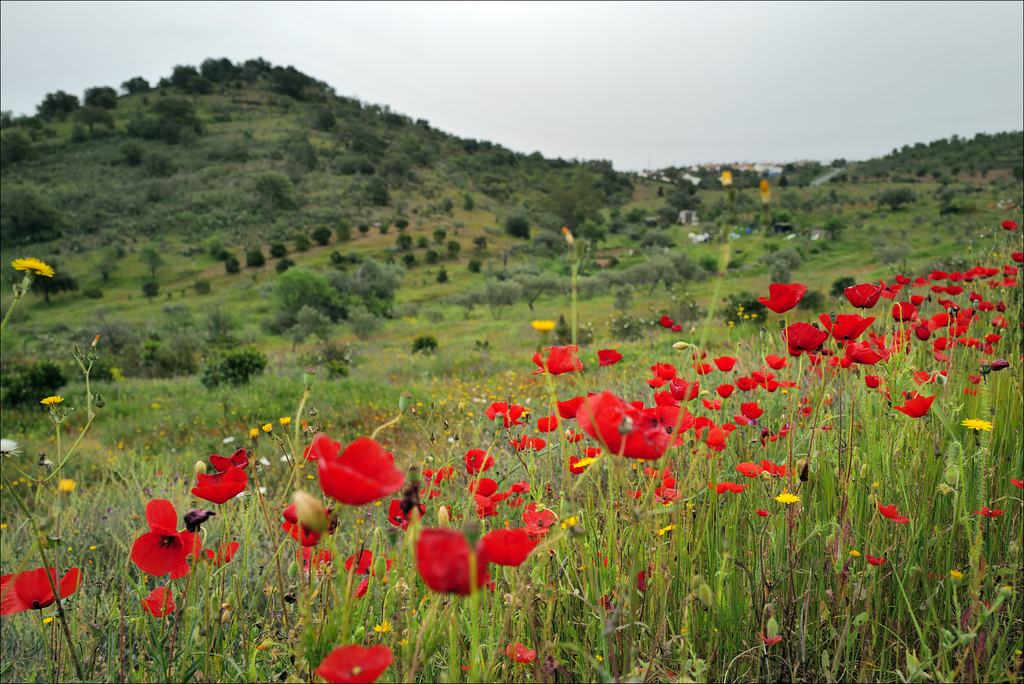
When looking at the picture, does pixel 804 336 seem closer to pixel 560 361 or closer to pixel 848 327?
pixel 848 327

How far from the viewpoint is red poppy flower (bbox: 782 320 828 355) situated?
1082mm

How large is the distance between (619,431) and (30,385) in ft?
35.1

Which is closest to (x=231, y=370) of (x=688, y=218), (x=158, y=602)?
(x=158, y=602)

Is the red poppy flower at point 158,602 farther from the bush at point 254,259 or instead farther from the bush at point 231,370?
the bush at point 254,259

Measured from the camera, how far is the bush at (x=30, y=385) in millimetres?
7879

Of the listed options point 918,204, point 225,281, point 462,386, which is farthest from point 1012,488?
point 918,204

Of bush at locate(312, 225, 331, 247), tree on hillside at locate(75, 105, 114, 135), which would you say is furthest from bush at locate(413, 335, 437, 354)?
tree on hillside at locate(75, 105, 114, 135)

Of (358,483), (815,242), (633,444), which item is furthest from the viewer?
(815,242)

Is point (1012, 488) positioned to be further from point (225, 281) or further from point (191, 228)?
point (191, 228)

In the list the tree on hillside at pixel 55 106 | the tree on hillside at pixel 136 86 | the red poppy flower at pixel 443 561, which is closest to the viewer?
the red poppy flower at pixel 443 561

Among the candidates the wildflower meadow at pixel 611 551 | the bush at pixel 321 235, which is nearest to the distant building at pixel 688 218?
the bush at pixel 321 235

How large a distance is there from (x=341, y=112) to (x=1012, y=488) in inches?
2878

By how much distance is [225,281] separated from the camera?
99.5ft

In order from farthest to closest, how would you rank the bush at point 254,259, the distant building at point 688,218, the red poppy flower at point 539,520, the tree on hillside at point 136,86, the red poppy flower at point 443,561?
the tree on hillside at point 136,86
the distant building at point 688,218
the bush at point 254,259
the red poppy flower at point 539,520
the red poppy flower at point 443,561
